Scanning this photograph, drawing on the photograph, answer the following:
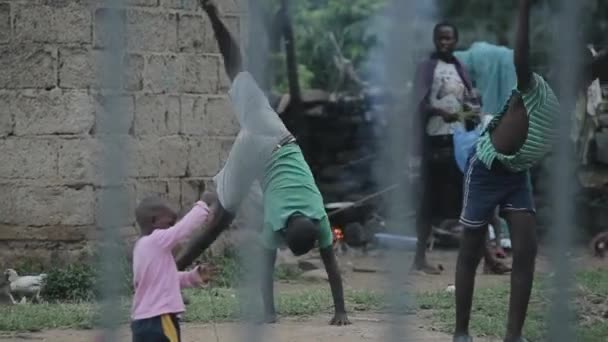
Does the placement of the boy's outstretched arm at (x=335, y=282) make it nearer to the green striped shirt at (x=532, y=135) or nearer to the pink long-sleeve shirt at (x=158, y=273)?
the green striped shirt at (x=532, y=135)

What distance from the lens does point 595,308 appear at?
19.5ft

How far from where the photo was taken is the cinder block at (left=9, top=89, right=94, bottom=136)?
23.0 ft

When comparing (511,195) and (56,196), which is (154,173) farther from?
(511,195)

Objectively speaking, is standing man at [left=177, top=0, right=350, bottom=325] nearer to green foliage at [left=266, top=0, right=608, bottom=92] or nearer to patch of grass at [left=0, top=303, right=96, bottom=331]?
patch of grass at [left=0, top=303, right=96, bottom=331]

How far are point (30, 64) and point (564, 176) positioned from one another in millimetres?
5185

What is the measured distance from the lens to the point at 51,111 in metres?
7.03

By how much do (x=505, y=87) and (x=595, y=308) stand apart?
106 inches

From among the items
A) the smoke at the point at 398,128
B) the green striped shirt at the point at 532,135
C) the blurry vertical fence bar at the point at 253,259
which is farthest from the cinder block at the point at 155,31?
the smoke at the point at 398,128

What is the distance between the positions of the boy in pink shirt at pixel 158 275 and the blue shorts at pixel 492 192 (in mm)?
998

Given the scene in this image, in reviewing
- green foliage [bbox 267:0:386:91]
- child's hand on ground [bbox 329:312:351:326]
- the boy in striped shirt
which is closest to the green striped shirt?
the boy in striped shirt

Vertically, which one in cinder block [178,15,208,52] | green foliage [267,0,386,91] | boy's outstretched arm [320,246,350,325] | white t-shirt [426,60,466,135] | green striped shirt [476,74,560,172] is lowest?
boy's outstretched arm [320,246,350,325]

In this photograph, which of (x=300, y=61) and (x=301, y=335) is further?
(x=300, y=61)

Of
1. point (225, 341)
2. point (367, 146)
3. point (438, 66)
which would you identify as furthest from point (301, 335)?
point (367, 146)

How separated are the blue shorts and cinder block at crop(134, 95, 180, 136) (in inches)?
122
